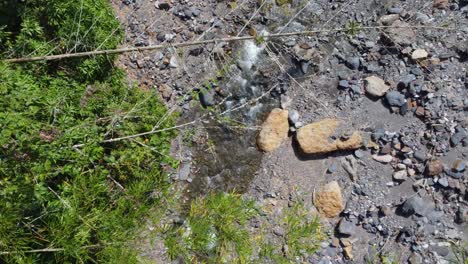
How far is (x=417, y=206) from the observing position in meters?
Answer: 4.25

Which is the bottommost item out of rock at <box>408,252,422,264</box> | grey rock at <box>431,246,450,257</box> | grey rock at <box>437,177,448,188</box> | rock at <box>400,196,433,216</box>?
rock at <box>408,252,422,264</box>

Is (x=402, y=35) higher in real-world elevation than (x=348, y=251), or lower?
higher

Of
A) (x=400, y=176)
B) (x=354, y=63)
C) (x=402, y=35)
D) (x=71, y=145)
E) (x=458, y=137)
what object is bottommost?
(x=400, y=176)

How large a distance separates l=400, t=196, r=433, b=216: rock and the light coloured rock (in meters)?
0.93

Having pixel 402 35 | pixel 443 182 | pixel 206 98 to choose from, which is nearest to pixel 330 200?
pixel 443 182

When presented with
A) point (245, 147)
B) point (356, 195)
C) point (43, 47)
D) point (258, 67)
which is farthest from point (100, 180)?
point (356, 195)

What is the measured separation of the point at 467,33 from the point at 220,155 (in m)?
2.36

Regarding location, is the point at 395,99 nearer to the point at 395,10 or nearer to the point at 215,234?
the point at 395,10

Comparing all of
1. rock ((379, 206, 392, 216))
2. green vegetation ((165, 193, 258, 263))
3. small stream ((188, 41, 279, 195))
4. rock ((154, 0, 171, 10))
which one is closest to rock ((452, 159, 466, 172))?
rock ((379, 206, 392, 216))

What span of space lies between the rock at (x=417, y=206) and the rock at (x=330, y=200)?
0.53 metres

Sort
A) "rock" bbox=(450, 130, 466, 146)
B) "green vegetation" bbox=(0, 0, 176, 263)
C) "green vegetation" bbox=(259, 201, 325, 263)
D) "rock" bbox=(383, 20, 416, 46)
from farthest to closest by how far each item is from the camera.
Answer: "rock" bbox=(383, 20, 416, 46)
"green vegetation" bbox=(259, 201, 325, 263)
"rock" bbox=(450, 130, 466, 146)
"green vegetation" bbox=(0, 0, 176, 263)

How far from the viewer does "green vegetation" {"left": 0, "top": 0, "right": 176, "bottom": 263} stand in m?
3.40

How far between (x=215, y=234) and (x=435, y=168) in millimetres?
1901

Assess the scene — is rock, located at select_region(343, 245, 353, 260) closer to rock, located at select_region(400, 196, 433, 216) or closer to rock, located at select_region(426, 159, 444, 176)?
rock, located at select_region(400, 196, 433, 216)
